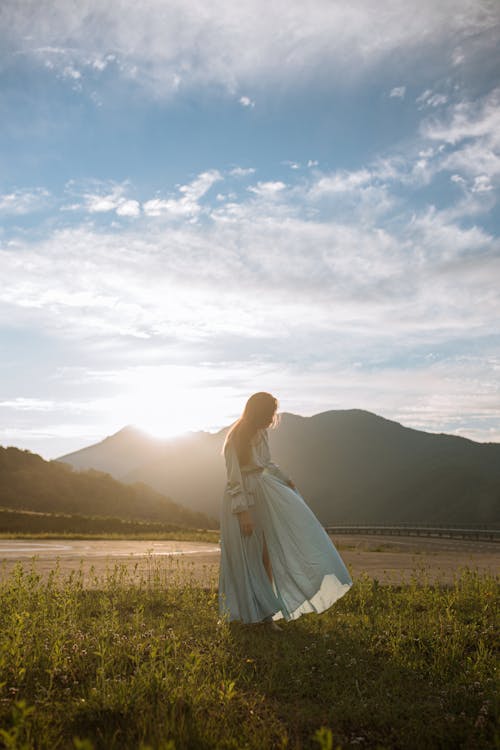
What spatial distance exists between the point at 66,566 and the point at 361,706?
861 centimetres

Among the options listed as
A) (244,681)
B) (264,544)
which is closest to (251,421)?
(264,544)

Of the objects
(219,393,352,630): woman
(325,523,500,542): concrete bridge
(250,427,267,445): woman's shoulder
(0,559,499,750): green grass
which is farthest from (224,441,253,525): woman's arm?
(325,523,500,542): concrete bridge

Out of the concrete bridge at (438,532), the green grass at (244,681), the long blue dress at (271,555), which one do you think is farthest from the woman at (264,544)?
the concrete bridge at (438,532)

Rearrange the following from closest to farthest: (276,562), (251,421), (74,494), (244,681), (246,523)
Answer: (244,681) → (246,523) → (276,562) → (251,421) → (74,494)

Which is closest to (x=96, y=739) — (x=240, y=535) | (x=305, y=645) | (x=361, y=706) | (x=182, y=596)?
(x=361, y=706)

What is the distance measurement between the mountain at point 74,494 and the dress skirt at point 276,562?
3297 cm

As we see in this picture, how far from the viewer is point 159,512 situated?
45750mm

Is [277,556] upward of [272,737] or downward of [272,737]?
upward

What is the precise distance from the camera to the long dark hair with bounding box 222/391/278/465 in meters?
6.43

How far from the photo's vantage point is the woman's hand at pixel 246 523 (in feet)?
20.2

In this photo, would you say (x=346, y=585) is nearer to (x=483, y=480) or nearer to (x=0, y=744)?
(x=0, y=744)

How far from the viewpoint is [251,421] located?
253 inches

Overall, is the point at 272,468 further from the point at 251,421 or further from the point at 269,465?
the point at 251,421

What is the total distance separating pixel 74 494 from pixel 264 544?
127ft
